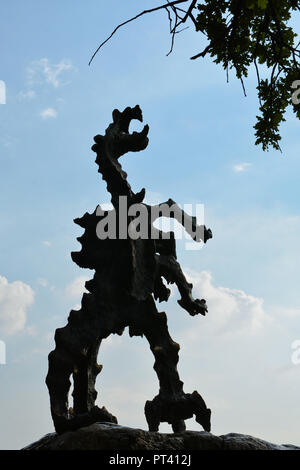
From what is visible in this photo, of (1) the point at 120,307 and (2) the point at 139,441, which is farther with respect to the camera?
(1) the point at 120,307

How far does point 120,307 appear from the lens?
6.94m

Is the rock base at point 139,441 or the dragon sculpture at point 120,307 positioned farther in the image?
the dragon sculpture at point 120,307

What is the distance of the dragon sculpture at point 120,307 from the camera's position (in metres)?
6.40

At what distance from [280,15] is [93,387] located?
4707 mm

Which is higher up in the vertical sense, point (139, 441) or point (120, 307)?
point (120, 307)

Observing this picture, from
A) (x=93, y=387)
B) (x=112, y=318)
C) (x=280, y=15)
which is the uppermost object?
(x=280, y=15)

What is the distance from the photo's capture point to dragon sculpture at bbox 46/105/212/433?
21.0ft

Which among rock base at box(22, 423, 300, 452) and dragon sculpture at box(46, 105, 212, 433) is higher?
dragon sculpture at box(46, 105, 212, 433)

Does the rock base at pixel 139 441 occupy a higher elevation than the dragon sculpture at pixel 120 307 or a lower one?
lower

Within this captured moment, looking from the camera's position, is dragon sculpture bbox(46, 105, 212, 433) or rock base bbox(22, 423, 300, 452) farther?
dragon sculpture bbox(46, 105, 212, 433)
